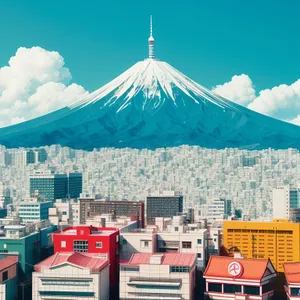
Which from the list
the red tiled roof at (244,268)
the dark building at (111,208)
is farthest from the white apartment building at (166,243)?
the dark building at (111,208)

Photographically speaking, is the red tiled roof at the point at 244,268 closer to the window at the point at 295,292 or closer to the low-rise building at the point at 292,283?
the low-rise building at the point at 292,283

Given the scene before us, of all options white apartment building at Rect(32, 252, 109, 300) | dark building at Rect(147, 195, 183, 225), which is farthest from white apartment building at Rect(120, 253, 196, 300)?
dark building at Rect(147, 195, 183, 225)

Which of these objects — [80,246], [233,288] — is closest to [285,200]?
[80,246]

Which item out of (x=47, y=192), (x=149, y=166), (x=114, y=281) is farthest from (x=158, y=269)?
(x=149, y=166)

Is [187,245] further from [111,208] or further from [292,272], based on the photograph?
[111,208]

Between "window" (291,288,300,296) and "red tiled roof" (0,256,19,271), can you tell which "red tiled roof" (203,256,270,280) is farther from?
"red tiled roof" (0,256,19,271)

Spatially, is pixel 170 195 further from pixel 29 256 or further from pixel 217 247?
pixel 29 256

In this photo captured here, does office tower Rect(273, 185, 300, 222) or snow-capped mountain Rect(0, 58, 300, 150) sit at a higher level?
snow-capped mountain Rect(0, 58, 300, 150)
